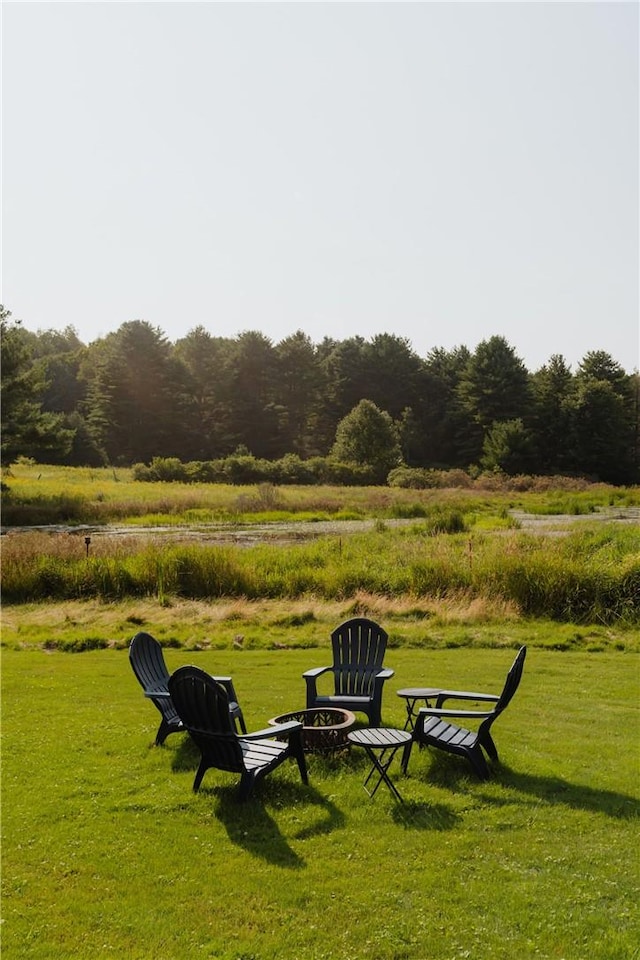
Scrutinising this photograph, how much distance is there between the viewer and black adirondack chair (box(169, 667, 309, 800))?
5625 mm

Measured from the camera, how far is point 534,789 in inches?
241

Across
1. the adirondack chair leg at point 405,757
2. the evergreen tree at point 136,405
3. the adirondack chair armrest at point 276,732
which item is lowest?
the adirondack chair leg at point 405,757

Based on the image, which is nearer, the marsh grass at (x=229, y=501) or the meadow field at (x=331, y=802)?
the meadow field at (x=331, y=802)

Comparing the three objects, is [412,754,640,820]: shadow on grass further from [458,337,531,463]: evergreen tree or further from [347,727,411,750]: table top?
[458,337,531,463]: evergreen tree

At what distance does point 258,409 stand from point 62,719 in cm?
6325

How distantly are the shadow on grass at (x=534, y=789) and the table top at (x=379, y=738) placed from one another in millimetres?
459

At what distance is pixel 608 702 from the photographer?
9.05m

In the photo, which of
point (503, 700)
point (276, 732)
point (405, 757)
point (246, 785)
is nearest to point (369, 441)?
point (503, 700)

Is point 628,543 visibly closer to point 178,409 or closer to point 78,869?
point 78,869

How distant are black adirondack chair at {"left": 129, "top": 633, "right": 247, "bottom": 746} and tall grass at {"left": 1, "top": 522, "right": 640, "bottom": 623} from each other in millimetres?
8419

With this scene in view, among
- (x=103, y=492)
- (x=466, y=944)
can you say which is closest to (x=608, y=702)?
(x=466, y=944)

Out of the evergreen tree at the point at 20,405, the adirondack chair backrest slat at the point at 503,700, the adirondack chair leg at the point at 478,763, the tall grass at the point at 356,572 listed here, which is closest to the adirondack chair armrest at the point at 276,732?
the adirondack chair leg at the point at 478,763

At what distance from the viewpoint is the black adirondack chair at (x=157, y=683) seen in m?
7.08

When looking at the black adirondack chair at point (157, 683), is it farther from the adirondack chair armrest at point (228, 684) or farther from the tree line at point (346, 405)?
the tree line at point (346, 405)
